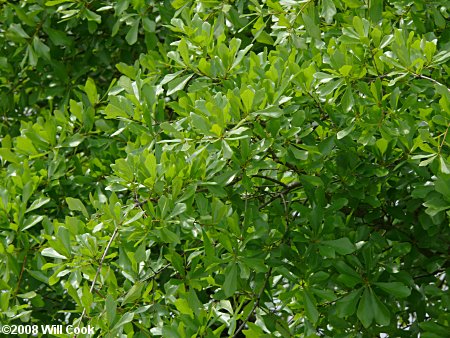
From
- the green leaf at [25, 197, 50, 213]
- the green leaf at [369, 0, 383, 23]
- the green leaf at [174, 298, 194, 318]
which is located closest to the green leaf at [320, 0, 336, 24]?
the green leaf at [369, 0, 383, 23]

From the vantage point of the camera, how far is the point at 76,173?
2.69m

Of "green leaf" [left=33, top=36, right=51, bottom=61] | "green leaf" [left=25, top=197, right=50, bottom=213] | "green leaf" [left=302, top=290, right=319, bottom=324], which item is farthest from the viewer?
"green leaf" [left=33, top=36, right=51, bottom=61]

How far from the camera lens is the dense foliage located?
1.83 metres

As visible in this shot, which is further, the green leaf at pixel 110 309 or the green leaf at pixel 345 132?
the green leaf at pixel 345 132

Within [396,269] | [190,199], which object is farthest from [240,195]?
Answer: [396,269]

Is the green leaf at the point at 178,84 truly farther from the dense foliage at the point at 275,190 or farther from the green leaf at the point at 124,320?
the green leaf at the point at 124,320

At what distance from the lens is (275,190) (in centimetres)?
223

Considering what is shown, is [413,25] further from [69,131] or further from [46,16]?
[46,16]

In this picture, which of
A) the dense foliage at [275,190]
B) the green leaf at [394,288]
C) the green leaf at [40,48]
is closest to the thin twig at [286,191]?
the dense foliage at [275,190]

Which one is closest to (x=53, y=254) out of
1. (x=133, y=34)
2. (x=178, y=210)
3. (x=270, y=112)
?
(x=178, y=210)

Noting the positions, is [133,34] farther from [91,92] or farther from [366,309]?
[366,309]

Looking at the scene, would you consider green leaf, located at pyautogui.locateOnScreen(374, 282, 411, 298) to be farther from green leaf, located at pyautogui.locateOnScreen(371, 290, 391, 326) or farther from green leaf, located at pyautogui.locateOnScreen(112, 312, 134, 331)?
green leaf, located at pyautogui.locateOnScreen(112, 312, 134, 331)

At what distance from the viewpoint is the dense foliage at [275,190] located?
5.99 feet

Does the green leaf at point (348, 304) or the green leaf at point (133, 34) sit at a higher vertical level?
the green leaf at point (133, 34)
